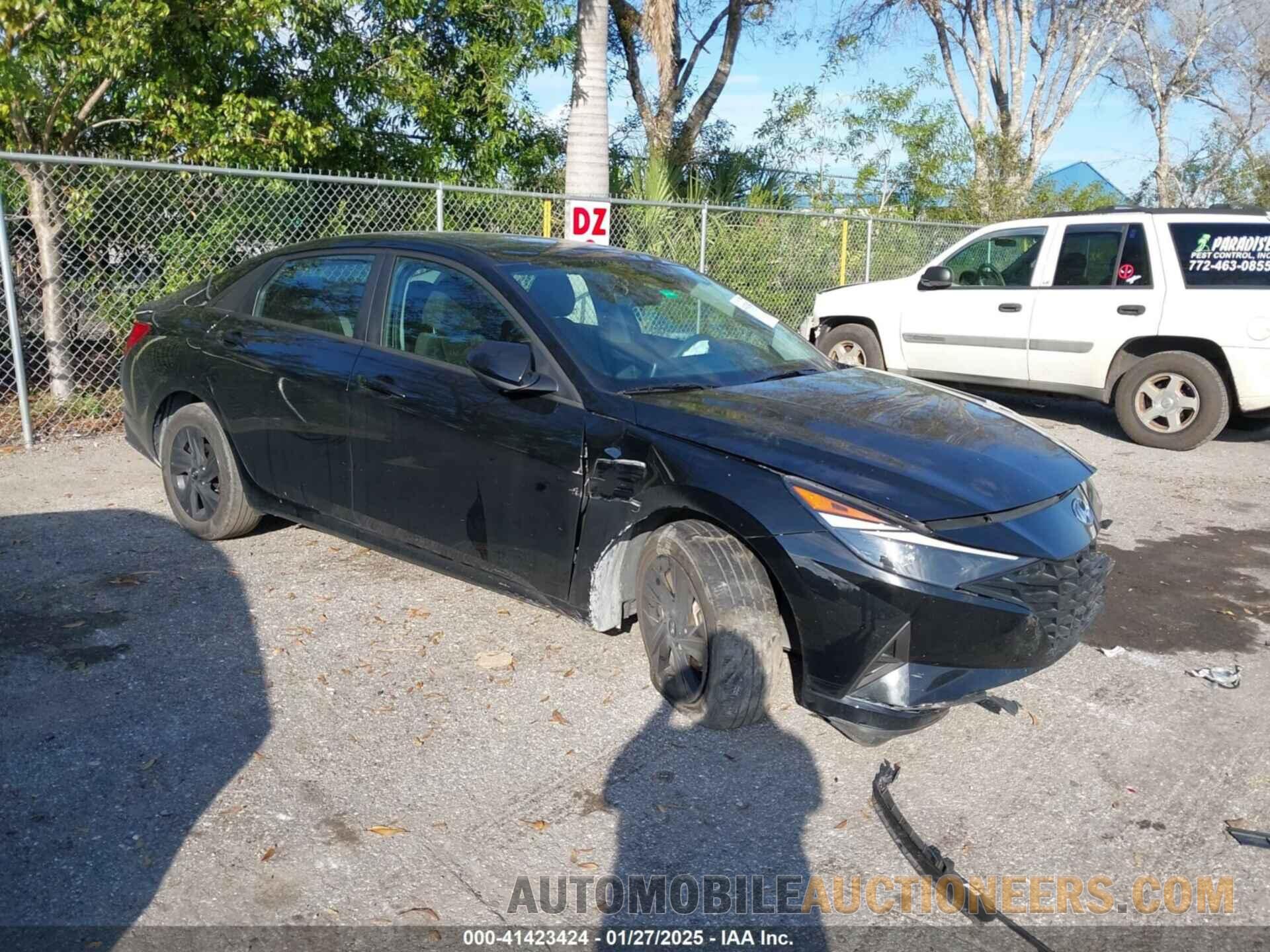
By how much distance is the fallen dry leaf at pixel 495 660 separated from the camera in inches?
165

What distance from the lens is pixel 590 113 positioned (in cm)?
1053

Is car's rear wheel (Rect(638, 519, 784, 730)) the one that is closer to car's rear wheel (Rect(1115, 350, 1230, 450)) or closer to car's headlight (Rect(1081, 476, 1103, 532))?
car's headlight (Rect(1081, 476, 1103, 532))

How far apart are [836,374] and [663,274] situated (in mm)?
943

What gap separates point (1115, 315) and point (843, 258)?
4.39 metres

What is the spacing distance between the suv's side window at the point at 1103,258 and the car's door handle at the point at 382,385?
6.45m

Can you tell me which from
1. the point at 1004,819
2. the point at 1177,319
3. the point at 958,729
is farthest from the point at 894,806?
the point at 1177,319

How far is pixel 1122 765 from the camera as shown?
3555 mm

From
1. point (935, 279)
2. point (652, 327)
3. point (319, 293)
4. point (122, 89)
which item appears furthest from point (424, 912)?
point (122, 89)

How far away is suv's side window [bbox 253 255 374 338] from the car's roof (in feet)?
0.29

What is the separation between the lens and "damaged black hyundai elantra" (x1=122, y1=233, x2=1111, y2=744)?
3.27 metres

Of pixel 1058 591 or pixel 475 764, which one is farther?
pixel 475 764

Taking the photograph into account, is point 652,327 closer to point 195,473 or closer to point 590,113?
point 195,473

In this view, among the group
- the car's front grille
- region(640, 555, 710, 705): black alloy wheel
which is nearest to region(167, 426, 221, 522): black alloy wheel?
region(640, 555, 710, 705): black alloy wheel

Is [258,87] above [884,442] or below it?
above
